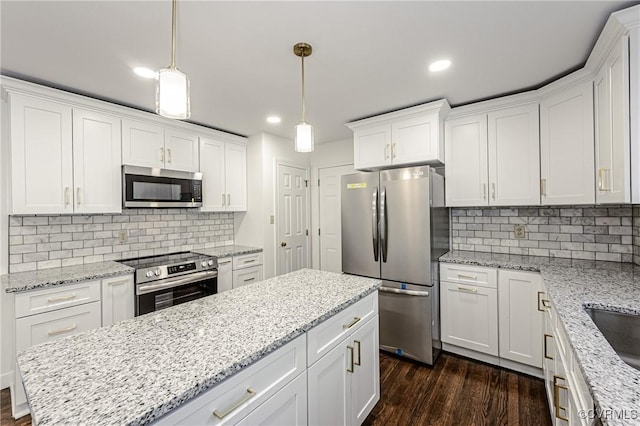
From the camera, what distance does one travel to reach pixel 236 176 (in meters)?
3.69

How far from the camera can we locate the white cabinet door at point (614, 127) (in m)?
1.50

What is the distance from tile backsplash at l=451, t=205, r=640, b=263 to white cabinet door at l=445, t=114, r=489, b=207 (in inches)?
13.3

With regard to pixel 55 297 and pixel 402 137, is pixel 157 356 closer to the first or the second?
pixel 55 297

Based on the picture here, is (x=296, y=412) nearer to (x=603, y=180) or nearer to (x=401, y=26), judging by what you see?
(x=401, y=26)

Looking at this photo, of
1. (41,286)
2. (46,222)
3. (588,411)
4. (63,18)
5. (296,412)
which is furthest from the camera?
(46,222)

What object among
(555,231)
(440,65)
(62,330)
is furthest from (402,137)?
(62,330)

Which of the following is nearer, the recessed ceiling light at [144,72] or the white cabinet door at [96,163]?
the recessed ceiling light at [144,72]

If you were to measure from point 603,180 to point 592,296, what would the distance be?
0.80 m

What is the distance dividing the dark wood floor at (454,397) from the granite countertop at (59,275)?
93 cm

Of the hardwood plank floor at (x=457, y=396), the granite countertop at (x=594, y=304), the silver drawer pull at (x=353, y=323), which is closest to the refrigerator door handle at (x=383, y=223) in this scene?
the granite countertop at (x=594, y=304)

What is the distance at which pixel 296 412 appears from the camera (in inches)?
46.1

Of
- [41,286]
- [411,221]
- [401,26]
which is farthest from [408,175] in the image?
[41,286]

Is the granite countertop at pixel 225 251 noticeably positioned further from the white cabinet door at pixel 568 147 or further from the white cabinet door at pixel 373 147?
the white cabinet door at pixel 568 147

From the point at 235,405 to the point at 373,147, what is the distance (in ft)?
8.72
